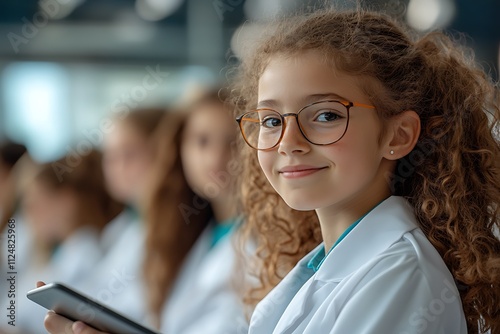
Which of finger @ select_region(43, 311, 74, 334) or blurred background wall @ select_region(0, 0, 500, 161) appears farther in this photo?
blurred background wall @ select_region(0, 0, 500, 161)

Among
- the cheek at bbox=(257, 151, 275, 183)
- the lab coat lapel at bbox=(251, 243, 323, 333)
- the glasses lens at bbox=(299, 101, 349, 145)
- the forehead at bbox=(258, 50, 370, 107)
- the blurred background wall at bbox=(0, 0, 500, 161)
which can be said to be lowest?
the lab coat lapel at bbox=(251, 243, 323, 333)

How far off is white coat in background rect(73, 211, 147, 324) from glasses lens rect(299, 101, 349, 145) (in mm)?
1780

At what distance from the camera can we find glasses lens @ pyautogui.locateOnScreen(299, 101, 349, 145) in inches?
44.8

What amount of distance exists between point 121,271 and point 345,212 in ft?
6.66

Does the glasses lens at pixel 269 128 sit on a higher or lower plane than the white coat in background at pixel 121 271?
higher

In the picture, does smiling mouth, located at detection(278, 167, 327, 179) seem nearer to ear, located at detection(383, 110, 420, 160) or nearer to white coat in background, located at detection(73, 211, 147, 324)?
ear, located at detection(383, 110, 420, 160)

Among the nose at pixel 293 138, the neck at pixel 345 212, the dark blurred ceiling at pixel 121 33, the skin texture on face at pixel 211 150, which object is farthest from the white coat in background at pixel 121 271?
the dark blurred ceiling at pixel 121 33

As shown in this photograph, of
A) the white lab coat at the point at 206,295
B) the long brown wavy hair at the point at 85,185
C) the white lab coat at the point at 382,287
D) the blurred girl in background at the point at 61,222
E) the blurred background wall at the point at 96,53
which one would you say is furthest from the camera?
the blurred background wall at the point at 96,53

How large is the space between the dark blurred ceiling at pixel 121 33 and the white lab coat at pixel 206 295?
3.06 m

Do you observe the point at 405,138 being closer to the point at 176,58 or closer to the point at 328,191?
the point at 328,191

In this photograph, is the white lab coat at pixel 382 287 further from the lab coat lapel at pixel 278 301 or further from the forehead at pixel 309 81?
the forehead at pixel 309 81

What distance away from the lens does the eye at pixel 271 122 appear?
3.92 ft

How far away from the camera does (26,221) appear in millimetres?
3414

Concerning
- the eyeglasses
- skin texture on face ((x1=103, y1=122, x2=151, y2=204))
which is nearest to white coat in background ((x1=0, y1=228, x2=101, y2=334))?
skin texture on face ((x1=103, y1=122, x2=151, y2=204))
